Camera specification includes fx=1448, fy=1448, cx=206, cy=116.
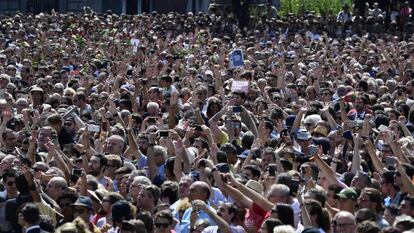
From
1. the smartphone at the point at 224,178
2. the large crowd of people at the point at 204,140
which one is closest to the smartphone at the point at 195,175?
the large crowd of people at the point at 204,140

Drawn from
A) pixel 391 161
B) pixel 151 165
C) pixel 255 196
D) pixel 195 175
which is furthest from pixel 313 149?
pixel 255 196

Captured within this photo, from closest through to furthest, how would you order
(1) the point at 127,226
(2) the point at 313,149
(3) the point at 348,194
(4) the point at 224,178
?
1. (1) the point at 127,226
2. (3) the point at 348,194
3. (4) the point at 224,178
4. (2) the point at 313,149

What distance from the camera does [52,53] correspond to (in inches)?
1035

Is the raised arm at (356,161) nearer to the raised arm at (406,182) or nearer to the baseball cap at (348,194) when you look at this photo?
the raised arm at (406,182)

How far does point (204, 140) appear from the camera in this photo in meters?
15.0

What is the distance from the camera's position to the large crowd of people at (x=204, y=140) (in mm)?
11141

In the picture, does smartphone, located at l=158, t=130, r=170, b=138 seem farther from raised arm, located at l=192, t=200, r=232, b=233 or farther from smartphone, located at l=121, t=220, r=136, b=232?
smartphone, located at l=121, t=220, r=136, b=232

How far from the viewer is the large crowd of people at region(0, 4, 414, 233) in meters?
11.1

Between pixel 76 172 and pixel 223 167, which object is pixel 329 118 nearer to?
pixel 223 167

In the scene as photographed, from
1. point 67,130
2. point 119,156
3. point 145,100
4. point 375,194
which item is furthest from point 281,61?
point 375,194

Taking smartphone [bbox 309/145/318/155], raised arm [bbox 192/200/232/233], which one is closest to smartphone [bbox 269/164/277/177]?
smartphone [bbox 309/145/318/155]

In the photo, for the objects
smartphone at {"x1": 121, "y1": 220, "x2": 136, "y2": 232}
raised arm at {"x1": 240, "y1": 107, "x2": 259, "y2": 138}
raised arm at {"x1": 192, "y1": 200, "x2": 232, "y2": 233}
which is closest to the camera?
smartphone at {"x1": 121, "y1": 220, "x2": 136, "y2": 232}

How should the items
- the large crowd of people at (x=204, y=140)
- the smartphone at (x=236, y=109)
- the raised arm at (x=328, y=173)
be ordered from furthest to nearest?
the smartphone at (x=236, y=109) < the raised arm at (x=328, y=173) < the large crowd of people at (x=204, y=140)

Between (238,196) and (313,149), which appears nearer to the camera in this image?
(238,196)
